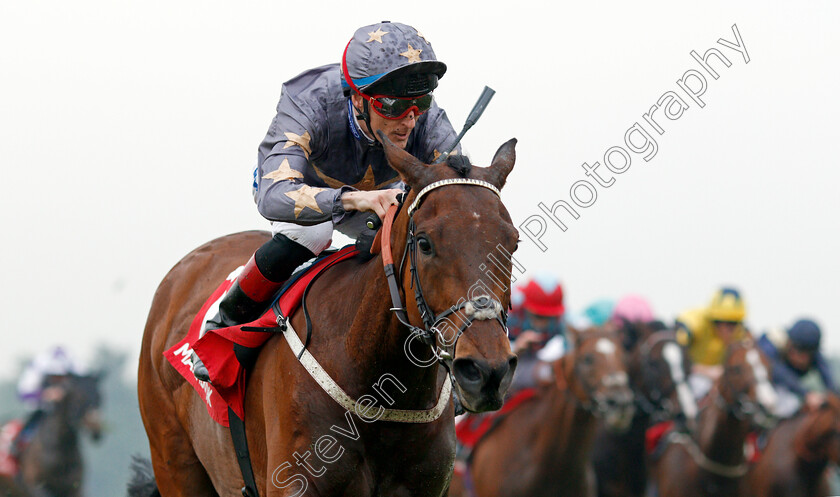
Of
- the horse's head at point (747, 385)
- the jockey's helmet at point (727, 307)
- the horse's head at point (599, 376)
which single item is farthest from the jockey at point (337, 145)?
the jockey's helmet at point (727, 307)

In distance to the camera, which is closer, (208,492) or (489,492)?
(208,492)

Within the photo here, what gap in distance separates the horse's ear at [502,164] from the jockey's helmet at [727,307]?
741 cm

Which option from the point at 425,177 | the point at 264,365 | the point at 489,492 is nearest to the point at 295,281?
the point at 264,365

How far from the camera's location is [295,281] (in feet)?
13.3

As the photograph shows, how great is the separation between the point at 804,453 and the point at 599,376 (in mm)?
1991

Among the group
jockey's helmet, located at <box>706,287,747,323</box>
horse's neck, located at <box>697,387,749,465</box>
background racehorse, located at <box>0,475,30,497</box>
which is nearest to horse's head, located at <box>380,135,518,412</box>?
horse's neck, located at <box>697,387,749,465</box>

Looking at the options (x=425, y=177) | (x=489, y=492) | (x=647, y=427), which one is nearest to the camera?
(x=425, y=177)

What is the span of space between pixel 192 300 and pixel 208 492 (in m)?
1.04

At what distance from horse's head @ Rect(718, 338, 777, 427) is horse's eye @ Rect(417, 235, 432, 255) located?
6.45 meters

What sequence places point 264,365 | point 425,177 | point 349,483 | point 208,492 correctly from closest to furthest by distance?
point 425,177
point 349,483
point 264,365
point 208,492

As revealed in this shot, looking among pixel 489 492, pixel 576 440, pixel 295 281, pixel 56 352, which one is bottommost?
pixel 56 352

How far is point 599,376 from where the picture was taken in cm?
877

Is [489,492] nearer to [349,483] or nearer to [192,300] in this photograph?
[192,300]

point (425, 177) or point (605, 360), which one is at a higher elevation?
point (425, 177)
